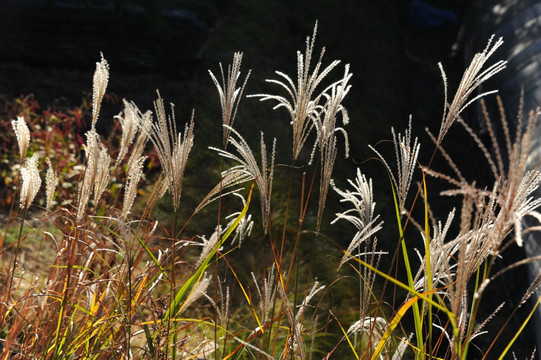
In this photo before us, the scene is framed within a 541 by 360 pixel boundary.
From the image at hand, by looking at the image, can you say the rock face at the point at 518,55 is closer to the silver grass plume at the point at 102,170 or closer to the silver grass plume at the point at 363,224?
the silver grass plume at the point at 363,224

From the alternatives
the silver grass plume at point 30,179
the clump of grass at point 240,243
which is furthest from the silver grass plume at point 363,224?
the silver grass plume at point 30,179

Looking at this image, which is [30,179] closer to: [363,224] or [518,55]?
[363,224]

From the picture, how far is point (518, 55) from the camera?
492 centimetres

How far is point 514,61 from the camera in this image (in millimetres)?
4926

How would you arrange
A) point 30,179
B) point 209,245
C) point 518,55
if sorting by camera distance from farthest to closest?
1. point 518,55
2. point 209,245
3. point 30,179

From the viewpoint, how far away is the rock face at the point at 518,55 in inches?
152

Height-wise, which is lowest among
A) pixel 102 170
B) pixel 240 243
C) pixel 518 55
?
pixel 240 243

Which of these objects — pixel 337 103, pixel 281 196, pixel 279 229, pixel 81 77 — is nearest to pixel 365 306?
pixel 337 103

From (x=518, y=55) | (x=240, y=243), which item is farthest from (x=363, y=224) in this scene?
(x=518, y=55)

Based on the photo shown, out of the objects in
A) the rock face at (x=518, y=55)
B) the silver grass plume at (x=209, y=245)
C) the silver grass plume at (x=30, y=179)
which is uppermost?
the rock face at (x=518, y=55)

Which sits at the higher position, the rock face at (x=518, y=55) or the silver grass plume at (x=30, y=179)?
the rock face at (x=518, y=55)

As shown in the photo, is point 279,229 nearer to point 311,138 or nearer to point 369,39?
point 311,138

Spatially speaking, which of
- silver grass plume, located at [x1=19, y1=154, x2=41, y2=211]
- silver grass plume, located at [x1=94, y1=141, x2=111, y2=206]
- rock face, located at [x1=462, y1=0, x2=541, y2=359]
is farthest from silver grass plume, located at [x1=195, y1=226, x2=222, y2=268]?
rock face, located at [x1=462, y1=0, x2=541, y2=359]

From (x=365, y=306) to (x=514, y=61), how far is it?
12.4 ft
